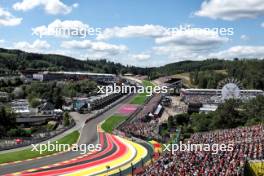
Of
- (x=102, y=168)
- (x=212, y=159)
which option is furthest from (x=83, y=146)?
(x=212, y=159)

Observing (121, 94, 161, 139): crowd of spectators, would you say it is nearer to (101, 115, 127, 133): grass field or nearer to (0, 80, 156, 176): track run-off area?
(101, 115, 127, 133): grass field

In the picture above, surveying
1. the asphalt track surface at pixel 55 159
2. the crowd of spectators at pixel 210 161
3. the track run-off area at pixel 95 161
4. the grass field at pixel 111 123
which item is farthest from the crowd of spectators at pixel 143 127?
the crowd of spectators at pixel 210 161

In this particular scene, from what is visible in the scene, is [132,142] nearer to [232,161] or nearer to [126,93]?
[232,161]

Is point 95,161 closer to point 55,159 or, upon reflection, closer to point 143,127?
point 55,159

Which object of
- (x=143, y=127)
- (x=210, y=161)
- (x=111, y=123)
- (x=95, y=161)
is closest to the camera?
(x=210, y=161)

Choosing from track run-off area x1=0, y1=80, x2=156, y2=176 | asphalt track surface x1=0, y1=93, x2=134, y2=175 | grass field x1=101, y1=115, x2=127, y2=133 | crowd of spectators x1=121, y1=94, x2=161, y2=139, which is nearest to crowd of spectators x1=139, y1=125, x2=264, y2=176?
track run-off area x1=0, y1=80, x2=156, y2=176

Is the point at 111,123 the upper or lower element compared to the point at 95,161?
upper

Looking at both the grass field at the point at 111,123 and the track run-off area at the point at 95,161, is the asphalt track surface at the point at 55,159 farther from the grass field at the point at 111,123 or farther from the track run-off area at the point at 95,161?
the grass field at the point at 111,123

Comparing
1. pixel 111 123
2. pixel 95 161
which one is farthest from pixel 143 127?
pixel 95 161
